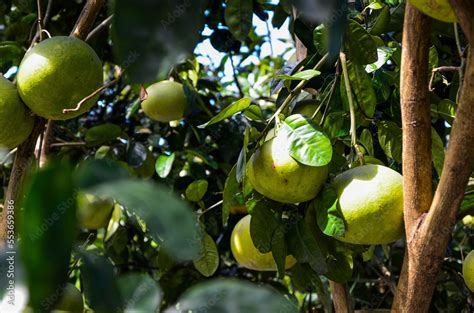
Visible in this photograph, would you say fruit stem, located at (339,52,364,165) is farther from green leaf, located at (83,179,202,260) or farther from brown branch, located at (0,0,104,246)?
green leaf, located at (83,179,202,260)

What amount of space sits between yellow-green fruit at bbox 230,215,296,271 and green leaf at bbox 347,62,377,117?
565mm

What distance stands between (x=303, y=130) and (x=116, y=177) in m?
0.84

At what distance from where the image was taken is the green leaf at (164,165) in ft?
7.70

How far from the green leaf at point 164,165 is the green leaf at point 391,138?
109 centimetres

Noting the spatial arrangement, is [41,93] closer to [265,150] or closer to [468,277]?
[265,150]

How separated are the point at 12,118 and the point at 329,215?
0.77 meters

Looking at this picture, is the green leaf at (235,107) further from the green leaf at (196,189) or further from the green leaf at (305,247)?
the green leaf at (196,189)

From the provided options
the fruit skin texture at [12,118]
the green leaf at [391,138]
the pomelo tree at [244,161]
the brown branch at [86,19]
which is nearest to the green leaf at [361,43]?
the pomelo tree at [244,161]

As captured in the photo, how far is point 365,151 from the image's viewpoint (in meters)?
1.54

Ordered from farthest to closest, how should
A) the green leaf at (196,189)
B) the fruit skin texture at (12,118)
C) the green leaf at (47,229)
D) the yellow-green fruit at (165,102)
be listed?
the yellow-green fruit at (165,102), the green leaf at (196,189), the fruit skin texture at (12,118), the green leaf at (47,229)

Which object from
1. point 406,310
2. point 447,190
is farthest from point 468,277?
point 447,190

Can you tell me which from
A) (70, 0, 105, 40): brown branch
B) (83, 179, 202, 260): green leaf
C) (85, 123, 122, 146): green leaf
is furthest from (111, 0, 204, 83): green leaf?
(85, 123, 122, 146): green leaf

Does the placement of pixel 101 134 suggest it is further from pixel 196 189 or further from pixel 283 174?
pixel 283 174

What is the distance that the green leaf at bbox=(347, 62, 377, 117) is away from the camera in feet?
4.49
